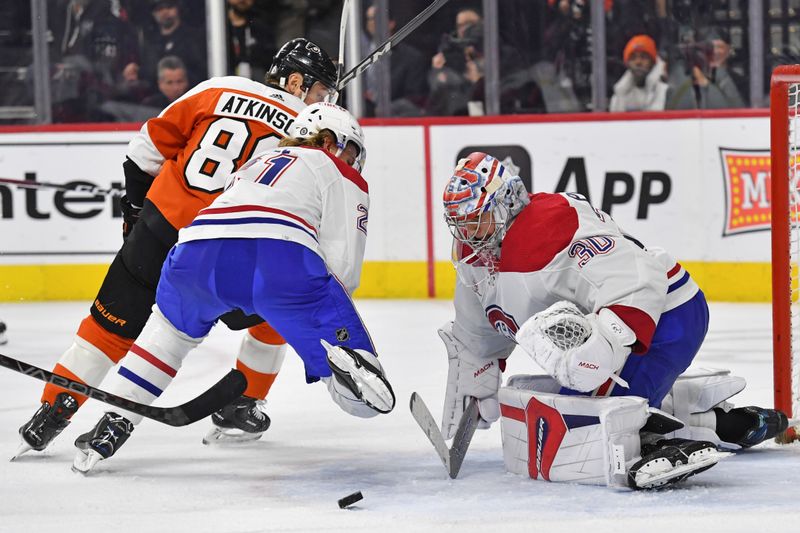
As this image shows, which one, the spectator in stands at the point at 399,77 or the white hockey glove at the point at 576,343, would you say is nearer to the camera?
the white hockey glove at the point at 576,343

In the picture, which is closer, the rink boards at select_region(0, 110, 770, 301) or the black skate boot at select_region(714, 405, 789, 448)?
the black skate boot at select_region(714, 405, 789, 448)

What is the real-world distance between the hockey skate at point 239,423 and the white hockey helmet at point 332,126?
777 mm

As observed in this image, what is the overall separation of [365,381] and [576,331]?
479mm

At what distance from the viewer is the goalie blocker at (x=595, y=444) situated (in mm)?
2768

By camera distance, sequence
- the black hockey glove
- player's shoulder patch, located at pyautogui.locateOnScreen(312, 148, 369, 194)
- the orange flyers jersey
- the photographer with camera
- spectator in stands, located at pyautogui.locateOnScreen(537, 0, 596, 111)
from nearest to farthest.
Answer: player's shoulder patch, located at pyautogui.locateOnScreen(312, 148, 369, 194) → the orange flyers jersey → the black hockey glove → spectator in stands, located at pyautogui.locateOnScreen(537, 0, 596, 111) → the photographer with camera

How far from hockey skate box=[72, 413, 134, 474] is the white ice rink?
0.12ft

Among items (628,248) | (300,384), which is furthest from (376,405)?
(300,384)

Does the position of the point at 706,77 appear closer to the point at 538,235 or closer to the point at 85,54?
the point at 85,54

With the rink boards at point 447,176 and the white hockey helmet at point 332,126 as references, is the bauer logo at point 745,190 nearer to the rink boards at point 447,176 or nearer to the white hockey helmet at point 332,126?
the rink boards at point 447,176

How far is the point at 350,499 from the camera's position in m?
2.77

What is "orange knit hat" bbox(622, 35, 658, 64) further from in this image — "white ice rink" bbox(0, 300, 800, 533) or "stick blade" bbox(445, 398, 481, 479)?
"stick blade" bbox(445, 398, 481, 479)

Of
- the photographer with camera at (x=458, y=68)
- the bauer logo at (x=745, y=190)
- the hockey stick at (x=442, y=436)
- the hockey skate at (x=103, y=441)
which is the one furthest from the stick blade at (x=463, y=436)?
the photographer with camera at (x=458, y=68)

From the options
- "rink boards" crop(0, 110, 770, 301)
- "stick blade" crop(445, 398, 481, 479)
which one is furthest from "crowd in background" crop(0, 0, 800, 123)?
"stick blade" crop(445, 398, 481, 479)

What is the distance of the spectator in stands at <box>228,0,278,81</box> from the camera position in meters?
6.90
